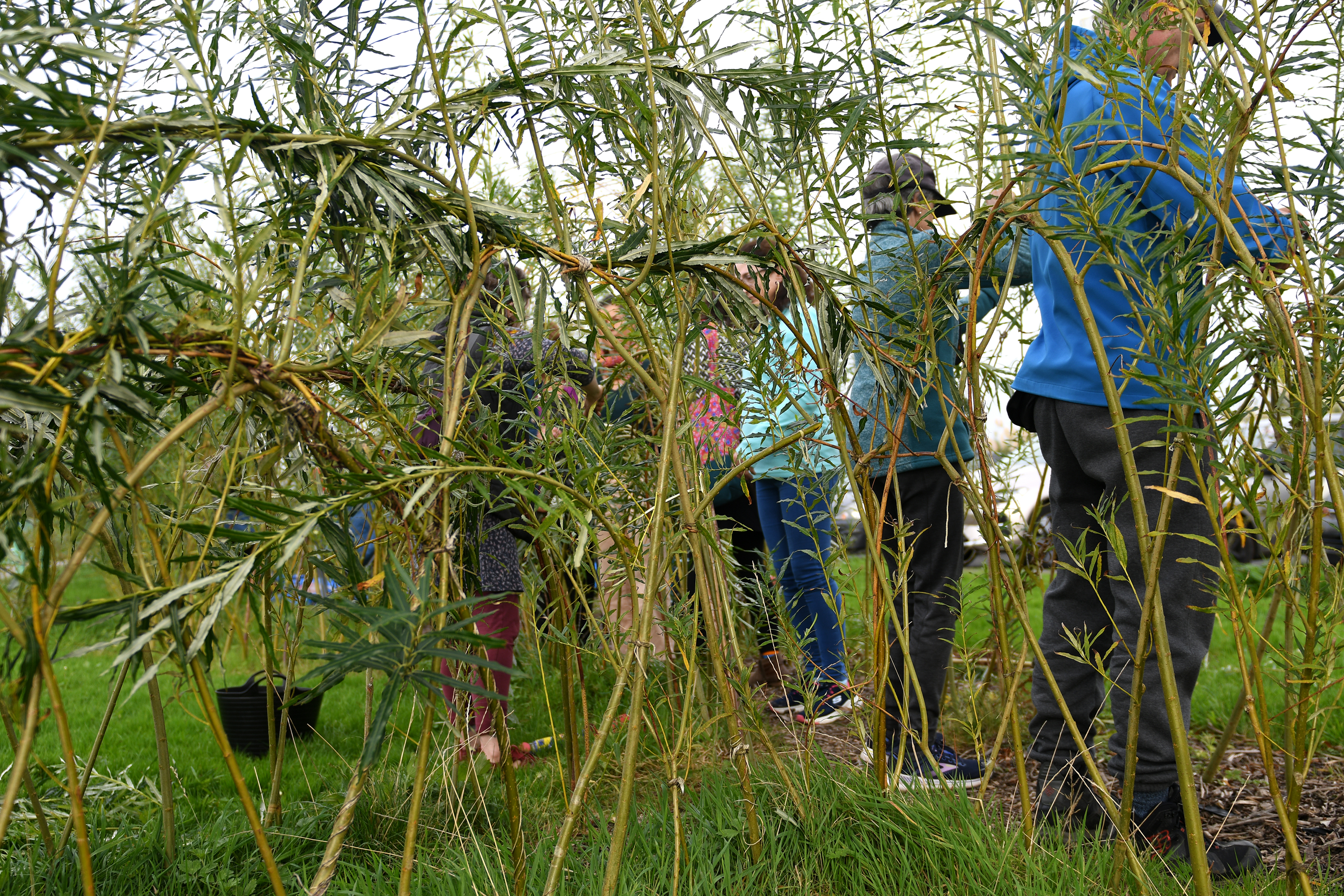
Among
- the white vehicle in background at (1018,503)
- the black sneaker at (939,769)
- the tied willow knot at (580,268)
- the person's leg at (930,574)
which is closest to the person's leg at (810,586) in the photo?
the white vehicle in background at (1018,503)

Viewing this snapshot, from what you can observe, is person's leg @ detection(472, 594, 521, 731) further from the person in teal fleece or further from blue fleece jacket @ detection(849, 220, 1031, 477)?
blue fleece jacket @ detection(849, 220, 1031, 477)

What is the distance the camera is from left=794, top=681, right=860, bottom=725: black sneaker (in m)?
1.89

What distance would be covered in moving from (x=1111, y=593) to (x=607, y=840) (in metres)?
1.27

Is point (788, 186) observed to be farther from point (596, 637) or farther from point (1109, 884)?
point (1109, 884)

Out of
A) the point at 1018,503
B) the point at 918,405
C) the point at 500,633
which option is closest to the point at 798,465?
the point at 918,405

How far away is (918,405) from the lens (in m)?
1.83

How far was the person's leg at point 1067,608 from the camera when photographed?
2.21 meters

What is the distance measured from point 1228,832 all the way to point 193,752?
3.20 m

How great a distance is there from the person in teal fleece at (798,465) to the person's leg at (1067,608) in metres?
0.48

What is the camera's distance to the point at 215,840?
74.5 inches

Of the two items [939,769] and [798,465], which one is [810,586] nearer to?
[798,465]

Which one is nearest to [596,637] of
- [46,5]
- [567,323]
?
[567,323]

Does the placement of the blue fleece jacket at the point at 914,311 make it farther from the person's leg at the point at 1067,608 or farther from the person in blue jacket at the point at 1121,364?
the person's leg at the point at 1067,608

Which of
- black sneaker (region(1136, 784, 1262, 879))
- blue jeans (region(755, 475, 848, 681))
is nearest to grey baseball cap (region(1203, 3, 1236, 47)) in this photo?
black sneaker (region(1136, 784, 1262, 879))
